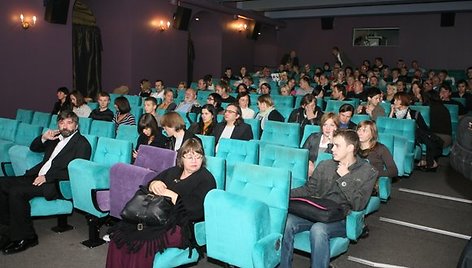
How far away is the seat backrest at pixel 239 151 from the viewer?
13.3 ft

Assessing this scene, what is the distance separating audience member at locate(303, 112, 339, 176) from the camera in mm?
4156

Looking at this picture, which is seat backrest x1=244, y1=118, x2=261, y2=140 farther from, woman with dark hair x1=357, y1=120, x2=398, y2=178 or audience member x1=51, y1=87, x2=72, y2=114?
audience member x1=51, y1=87, x2=72, y2=114

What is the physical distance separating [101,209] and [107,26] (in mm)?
7195

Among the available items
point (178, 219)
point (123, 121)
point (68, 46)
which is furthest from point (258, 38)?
point (178, 219)

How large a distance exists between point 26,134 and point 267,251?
372 cm

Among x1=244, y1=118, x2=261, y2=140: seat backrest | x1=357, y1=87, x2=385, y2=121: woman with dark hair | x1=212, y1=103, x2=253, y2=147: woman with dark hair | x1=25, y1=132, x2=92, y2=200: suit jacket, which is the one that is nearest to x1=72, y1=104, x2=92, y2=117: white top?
x1=25, y1=132, x2=92, y2=200: suit jacket

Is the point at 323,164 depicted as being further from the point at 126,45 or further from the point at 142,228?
the point at 126,45

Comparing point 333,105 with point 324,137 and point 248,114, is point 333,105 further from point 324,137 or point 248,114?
point 324,137

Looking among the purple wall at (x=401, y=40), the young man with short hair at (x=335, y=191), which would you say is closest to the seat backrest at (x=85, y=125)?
the young man with short hair at (x=335, y=191)

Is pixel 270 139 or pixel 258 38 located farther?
pixel 258 38

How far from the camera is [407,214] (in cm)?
434

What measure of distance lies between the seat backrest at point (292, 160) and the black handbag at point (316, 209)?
19.5 inches

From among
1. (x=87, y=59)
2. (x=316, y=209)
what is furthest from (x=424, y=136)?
(x=87, y=59)

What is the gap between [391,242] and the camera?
12.1 feet
